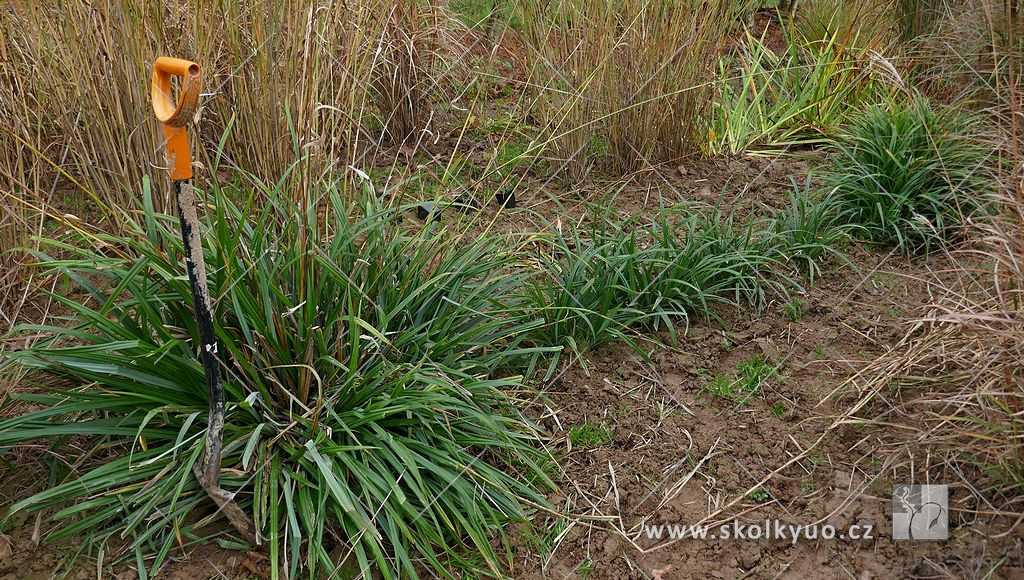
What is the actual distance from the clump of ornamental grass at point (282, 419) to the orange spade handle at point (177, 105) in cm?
40

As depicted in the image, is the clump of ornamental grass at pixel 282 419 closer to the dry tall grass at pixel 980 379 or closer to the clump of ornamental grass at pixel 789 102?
the dry tall grass at pixel 980 379

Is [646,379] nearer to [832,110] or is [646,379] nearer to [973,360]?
[973,360]

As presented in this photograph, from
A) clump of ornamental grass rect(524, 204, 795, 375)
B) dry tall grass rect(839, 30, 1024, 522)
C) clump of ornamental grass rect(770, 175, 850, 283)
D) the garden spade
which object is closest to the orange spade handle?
the garden spade

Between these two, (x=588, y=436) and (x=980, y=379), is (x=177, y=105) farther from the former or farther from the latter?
(x=980, y=379)

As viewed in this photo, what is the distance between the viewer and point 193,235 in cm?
196

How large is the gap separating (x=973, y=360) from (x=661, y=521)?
1.07 m

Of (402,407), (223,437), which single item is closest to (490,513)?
(402,407)

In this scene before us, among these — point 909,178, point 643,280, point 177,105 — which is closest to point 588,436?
point 643,280

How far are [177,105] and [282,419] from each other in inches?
41.9

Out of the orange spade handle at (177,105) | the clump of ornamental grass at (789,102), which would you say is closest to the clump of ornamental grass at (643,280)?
the clump of ornamental grass at (789,102)

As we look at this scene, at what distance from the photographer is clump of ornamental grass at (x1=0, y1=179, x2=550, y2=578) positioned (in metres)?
2.28

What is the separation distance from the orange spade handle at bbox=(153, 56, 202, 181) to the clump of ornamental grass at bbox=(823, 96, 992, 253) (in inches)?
112

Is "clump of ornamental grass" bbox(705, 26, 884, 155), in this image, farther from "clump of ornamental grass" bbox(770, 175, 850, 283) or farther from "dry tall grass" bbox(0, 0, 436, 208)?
"dry tall grass" bbox(0, 0, 436, 208)

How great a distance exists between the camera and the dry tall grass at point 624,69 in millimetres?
3910
